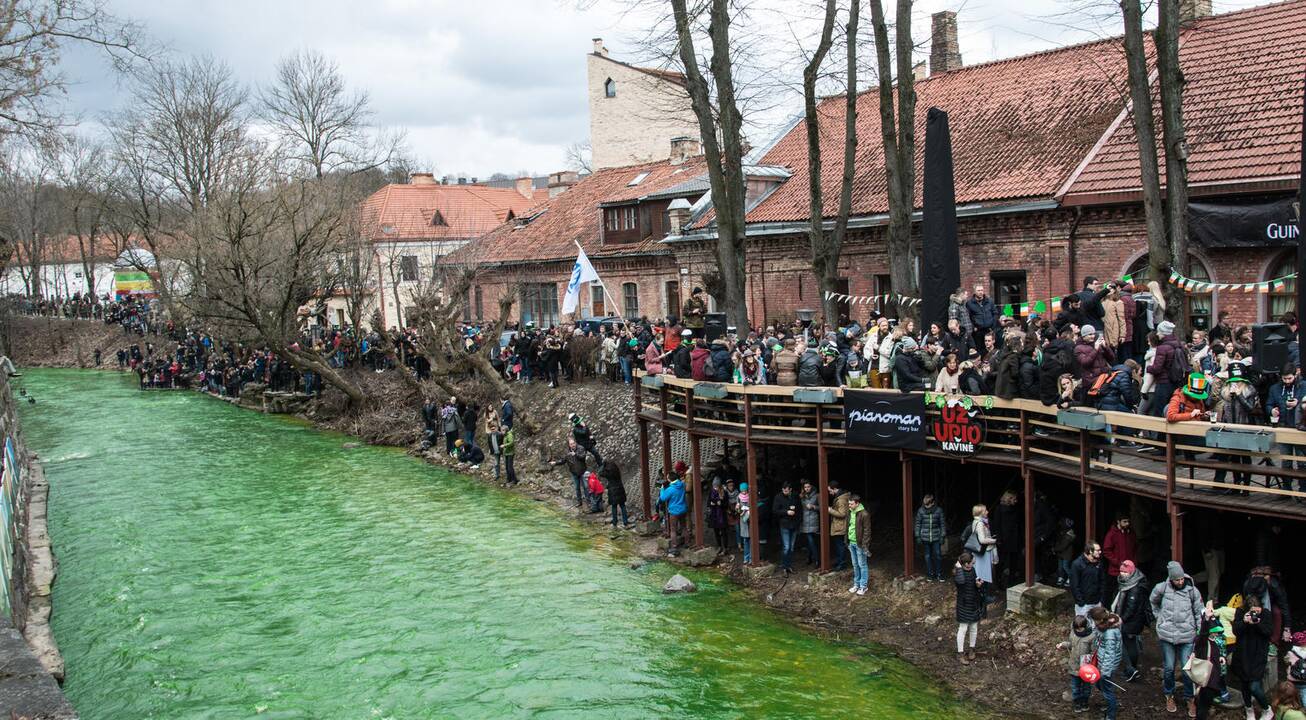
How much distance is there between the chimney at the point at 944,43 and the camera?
116 ft

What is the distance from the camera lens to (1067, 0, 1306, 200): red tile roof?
21938 mm

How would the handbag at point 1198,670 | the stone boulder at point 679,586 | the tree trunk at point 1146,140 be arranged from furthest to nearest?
the stone boulder at point 679,586 < the tree trunk at point 1146,140 < the handbag at point 1198,670

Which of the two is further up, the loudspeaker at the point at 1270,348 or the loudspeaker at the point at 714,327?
the loudspeaker at the point at 714,327

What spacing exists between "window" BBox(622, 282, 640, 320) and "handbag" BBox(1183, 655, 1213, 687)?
A: 2936cm

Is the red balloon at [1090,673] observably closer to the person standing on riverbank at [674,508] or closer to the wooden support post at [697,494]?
the wooden support post at [697,494]

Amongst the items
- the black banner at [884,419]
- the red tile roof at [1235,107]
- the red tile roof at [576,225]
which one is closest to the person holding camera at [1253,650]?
the black banner at [884,419]

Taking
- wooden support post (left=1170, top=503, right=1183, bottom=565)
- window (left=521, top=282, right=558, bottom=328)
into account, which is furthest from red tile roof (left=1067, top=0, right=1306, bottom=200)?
window (left=521, top=282, right=558, bottom=328)

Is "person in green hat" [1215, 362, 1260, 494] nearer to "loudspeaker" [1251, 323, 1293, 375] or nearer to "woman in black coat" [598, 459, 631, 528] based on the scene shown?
"loudspeaker" [1251, 323, 1293, 375]

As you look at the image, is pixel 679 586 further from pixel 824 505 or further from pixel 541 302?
pixel 541 302

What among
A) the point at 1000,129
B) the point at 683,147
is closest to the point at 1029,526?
the point at 1000,129

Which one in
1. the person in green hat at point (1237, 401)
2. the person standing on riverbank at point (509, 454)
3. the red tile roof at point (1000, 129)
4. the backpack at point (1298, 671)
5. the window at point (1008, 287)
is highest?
the red tile roof at point (1000, 129)

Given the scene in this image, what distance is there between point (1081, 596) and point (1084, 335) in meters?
3.40

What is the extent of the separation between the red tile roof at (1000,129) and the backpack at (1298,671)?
1568cm

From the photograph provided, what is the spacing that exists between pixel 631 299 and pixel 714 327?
19.7m
